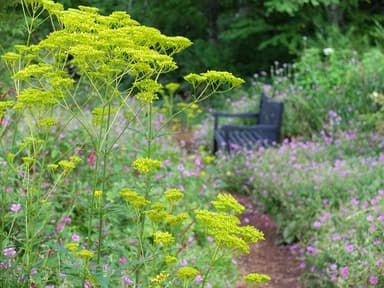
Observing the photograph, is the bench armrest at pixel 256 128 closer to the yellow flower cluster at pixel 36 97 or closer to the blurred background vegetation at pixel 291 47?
the blurred background vegetation at pixel 291 47

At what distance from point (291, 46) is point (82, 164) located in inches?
250

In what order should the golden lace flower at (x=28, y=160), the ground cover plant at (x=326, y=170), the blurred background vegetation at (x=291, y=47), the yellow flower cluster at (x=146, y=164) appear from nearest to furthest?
1. the yellow flower cluster at (x=146, y=164)
2. the golden lace flower at (x=28, y=160)
3. the ground cover plant at (x=326, y=170)
4. the blurred background vegetation at (x=291, y=47)

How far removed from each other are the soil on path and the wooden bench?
144 centimetres

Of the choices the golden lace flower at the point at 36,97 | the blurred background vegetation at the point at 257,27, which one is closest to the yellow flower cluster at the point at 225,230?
the golden lace flower at the point at 36,97

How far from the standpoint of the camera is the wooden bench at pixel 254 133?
7.82m

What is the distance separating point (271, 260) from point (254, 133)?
2827 mm

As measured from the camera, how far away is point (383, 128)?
23.9 ft

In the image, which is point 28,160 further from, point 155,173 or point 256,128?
point 256,128

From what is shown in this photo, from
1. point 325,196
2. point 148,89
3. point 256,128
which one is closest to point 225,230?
point 148,89

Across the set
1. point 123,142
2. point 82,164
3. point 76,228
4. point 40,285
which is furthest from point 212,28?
point 40,285

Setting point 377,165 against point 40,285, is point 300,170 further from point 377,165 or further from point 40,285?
point 40,285

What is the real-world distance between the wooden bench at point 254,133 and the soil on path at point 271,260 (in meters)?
1.44

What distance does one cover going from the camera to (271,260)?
5.55 m

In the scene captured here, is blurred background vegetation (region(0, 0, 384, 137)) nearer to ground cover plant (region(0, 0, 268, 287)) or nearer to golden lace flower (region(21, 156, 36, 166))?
ground cover plant (region(0, 0, 268, 287))
